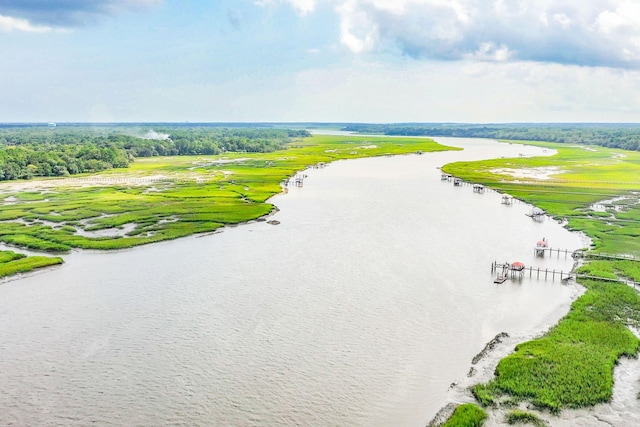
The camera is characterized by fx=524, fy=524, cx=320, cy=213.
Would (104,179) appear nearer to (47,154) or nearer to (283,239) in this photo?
(47,154)

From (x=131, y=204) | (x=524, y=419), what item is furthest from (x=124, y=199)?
(x=524, y=419)

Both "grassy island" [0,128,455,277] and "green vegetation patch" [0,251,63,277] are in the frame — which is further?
"grassy island" [0,128,455,277]

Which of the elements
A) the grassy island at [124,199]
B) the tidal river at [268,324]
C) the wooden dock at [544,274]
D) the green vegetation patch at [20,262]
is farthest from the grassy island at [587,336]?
the grassy island at [124,199]

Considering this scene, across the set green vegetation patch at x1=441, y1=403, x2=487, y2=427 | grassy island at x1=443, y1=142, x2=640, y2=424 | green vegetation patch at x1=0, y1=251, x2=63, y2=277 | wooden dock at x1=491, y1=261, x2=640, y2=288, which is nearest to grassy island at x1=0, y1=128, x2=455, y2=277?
green vegetation patch at x1=0, y1=251, x2=63, y2=277

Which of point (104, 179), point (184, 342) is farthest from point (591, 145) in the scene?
point (184, 342)

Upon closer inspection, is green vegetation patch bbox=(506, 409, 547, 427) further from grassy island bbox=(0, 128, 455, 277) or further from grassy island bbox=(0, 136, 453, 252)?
grassy island bbox=(0, 136, 453, 252)

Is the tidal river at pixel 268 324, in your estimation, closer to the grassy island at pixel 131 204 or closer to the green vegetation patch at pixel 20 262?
the green vegetation patch at pixel 20 262
